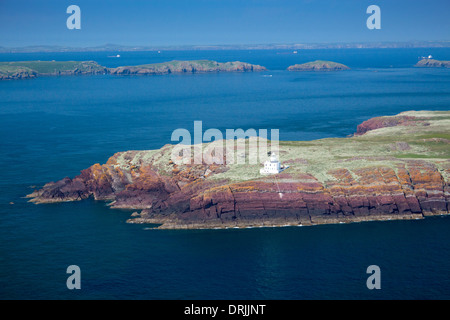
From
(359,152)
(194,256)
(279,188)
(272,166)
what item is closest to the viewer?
(194,256)

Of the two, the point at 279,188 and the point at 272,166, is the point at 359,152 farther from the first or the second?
the point at 279,188

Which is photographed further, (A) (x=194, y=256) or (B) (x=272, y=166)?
(B) (x=272, y=166)

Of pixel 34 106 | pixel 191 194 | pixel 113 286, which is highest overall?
pixel 34 106

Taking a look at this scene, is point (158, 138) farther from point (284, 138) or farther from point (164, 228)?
point (164, 228)

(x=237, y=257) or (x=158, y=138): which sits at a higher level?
(x=158, y=138)

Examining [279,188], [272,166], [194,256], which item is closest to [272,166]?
[272,166]

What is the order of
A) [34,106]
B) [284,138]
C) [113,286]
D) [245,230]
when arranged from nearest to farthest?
[113,286]
[245,230]
[284,138]
[34,106]

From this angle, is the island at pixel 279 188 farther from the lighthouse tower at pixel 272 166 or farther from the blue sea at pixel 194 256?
the blue sea at pixel 194 256

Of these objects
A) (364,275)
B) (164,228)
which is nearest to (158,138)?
(164,228)

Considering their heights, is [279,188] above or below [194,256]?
above

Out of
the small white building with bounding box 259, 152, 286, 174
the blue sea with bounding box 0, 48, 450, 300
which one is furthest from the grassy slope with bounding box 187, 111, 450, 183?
the blue sea with bounding box 0, 48, 450, 300
